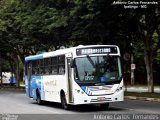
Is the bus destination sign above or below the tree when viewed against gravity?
below

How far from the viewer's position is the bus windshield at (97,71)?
2127cm

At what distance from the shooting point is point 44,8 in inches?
1470

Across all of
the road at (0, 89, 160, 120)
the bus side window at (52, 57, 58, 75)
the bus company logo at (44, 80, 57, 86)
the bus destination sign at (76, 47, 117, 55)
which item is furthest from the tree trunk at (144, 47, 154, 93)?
the bus destination sign at (76, 47, 117, 55)

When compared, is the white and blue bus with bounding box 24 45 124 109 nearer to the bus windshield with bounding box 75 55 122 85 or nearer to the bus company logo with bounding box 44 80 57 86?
the bus windshield with bounding box 75 55 122 85

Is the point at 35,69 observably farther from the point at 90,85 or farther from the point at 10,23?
the point at 10,23

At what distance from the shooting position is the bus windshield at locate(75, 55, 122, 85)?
2127cm

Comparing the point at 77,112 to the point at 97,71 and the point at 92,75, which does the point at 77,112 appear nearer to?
the point at 92,75

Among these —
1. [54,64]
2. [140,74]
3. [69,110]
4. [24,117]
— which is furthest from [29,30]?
[140,74]

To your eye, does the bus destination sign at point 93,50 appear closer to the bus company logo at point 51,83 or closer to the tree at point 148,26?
the bus company logo at point 51,83

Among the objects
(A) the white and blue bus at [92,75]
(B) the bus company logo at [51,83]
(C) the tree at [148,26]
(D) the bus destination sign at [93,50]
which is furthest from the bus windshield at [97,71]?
(C) the tree at [148,26]

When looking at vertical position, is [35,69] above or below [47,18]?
below

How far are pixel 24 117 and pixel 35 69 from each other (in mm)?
A: 9521

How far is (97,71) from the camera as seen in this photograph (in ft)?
69.9

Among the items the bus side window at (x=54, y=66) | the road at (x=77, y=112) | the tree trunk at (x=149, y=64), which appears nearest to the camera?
the road at (x=77, y=112)
